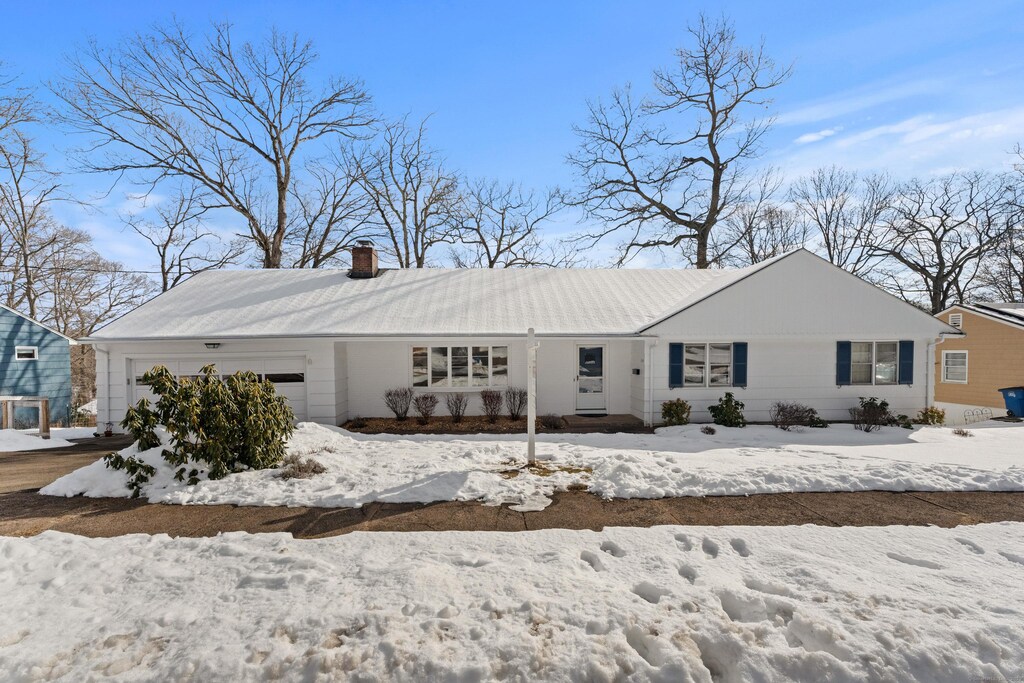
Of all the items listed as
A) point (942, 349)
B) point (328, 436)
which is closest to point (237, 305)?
point (328, 436)

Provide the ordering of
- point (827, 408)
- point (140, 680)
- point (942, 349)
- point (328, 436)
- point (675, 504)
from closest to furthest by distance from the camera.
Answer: point (140, 680), point (675, 504), point (328, 436), point (827, 408), point (942, 349)

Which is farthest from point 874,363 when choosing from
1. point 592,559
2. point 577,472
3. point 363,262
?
point 363,262

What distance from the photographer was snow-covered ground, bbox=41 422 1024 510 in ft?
19.8

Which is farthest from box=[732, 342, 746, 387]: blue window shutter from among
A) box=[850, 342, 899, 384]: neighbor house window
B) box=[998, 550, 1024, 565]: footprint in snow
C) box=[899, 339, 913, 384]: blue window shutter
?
box=[998, 550, 1024, 565]: footprint in snow

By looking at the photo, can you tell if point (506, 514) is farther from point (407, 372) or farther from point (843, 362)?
point (843, 362)

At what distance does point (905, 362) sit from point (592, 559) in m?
12.3

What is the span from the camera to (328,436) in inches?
376

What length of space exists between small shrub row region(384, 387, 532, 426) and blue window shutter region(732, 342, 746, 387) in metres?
5.20

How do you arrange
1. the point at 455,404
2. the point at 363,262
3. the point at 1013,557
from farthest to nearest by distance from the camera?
the point at 363,262 < the point at 455,404 < the point at 1013,557

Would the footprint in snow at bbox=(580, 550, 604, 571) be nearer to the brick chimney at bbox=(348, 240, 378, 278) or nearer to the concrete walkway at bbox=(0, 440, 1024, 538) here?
the concrete walkway at bbox=(0, 440, 1024, 538)

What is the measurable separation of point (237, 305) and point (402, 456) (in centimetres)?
820

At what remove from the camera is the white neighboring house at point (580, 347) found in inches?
463

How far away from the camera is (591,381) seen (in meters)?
13.2

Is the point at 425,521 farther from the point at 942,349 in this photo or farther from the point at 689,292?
the point at 942,349
